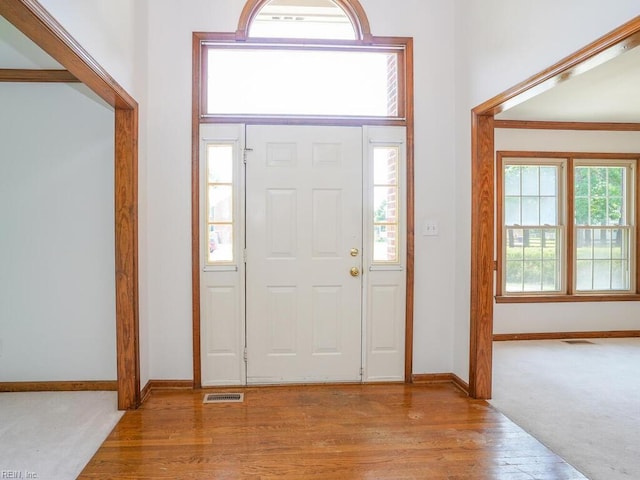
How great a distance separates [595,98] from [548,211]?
4.76 feet

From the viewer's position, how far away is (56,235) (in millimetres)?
3305

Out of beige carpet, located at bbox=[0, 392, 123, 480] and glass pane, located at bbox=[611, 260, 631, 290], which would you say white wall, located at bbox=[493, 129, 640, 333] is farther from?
beige carpet, located at bbox=[0, 392, 123, 480]

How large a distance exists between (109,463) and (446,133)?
329 centimetres

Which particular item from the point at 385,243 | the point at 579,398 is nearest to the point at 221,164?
the point at 385,243

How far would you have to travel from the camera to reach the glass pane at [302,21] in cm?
344

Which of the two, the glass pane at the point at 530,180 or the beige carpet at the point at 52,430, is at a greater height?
the glass pane at the point at 530,180

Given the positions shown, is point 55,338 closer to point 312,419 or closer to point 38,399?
point 38,399

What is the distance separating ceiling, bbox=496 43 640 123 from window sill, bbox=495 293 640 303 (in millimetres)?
2113

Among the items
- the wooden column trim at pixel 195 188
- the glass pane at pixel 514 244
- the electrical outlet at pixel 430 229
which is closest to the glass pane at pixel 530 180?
the glass pane at pixel 514 244

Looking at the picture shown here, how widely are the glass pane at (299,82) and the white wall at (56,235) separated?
947mm

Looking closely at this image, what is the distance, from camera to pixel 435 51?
3.51m

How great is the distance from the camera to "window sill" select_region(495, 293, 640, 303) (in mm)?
5023

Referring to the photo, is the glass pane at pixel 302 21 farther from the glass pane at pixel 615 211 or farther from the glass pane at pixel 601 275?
the glass pane at pixel 601 275

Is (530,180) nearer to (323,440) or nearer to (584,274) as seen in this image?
(584,274)
